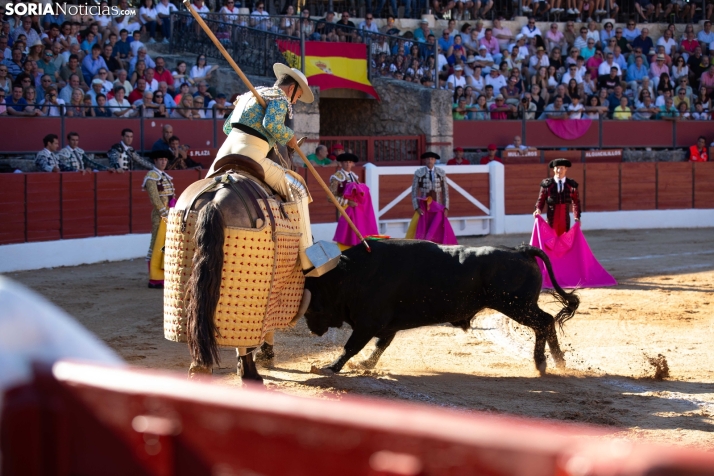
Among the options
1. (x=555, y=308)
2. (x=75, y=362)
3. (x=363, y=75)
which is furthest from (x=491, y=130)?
(x=75, y=362)

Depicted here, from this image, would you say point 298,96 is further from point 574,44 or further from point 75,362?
point 574,44

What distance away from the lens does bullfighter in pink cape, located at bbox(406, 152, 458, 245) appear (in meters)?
8.67

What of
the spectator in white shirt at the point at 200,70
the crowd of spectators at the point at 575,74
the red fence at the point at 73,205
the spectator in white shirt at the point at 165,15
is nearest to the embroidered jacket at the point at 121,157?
the red fence at the point at 73,205

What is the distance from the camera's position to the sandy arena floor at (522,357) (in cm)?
408

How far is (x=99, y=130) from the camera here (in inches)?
417

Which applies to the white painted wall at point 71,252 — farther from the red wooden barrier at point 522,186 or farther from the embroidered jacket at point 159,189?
the red wooden barrier at point 522,186

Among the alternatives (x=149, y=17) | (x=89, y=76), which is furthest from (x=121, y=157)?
(x=149, y=17)

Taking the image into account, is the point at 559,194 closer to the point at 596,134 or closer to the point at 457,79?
the point at 457,79

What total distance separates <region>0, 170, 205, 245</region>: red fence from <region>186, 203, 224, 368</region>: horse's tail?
20.0ft

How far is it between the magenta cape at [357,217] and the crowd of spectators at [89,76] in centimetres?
359

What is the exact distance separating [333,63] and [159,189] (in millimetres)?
6393

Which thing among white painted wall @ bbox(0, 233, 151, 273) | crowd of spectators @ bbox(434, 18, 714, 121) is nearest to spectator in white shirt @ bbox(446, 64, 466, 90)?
crowd of spectators @ bbox(434, 18, 714, 121)

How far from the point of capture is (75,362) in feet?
3.02

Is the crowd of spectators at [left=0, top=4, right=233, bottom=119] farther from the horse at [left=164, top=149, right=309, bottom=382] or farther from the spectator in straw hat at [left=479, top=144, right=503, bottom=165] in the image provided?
the horse at [left=164, top=149, right=309, bottom=382]
